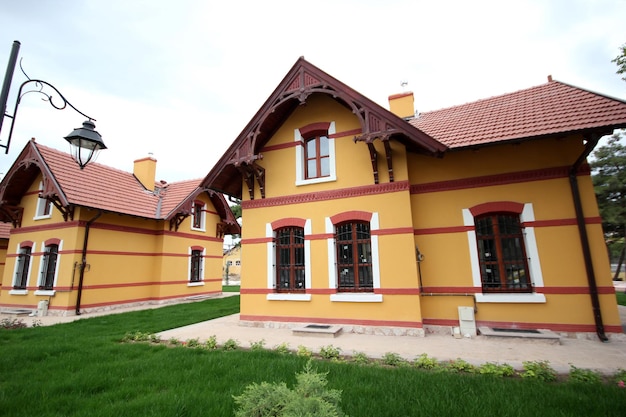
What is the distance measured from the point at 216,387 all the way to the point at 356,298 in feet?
13.9

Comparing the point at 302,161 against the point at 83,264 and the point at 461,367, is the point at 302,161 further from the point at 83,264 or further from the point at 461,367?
the point at 83,264

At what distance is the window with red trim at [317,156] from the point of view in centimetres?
873

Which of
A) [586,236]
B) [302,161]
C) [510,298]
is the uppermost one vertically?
[302,161]

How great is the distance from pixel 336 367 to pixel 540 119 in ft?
22.5

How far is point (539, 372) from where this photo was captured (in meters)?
4.17

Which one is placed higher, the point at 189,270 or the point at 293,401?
the point at 189,270

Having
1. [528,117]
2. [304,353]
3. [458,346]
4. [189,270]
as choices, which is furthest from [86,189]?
[528,117]

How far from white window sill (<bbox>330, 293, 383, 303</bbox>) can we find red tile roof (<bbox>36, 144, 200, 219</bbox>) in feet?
32.7

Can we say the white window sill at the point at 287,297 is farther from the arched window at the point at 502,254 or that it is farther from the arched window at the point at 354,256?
the arched window at the point at 502,254

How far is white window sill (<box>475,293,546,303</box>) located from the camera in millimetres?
6691

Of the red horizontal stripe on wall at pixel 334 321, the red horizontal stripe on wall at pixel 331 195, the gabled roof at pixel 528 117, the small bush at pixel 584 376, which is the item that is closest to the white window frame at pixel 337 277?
the red horizontal stripe on wall at pixel 334 321

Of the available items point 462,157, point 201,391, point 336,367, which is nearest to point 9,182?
point 201,391

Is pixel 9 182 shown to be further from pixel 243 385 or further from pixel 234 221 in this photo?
pixel 243 385

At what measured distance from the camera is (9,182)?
13062mm
